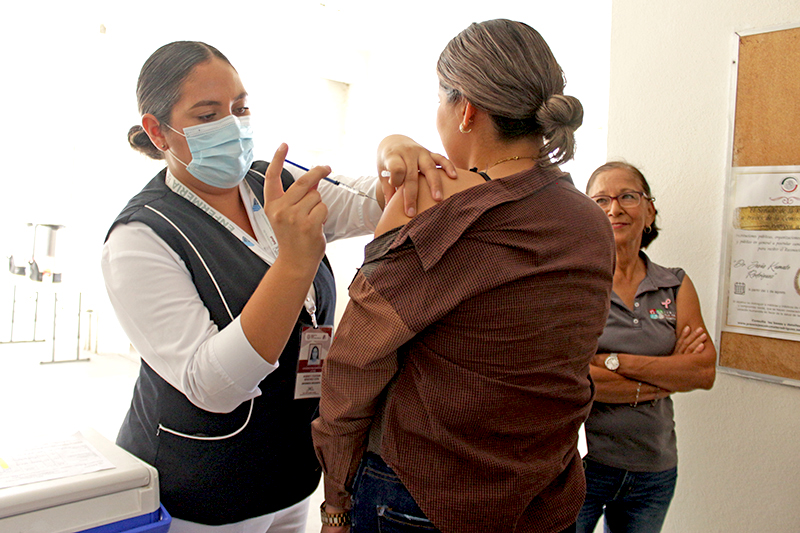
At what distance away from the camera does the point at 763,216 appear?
185cm

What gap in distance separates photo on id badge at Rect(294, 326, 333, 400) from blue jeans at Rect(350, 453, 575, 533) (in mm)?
284

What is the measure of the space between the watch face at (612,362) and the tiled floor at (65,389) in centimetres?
196

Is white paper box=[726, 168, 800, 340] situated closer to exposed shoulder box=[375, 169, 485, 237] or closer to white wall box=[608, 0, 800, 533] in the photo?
white wall box=[608, 0, 800, 533]

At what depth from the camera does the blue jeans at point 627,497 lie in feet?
5.47

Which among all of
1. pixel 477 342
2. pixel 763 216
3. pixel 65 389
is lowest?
pixel 65 389

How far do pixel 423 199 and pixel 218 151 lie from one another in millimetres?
560

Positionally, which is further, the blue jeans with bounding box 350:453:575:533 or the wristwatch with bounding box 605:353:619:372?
the wristwatch with bounding box 605:353:619:372

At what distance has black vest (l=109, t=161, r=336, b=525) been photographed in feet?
3.64

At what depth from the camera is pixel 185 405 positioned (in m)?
1.12

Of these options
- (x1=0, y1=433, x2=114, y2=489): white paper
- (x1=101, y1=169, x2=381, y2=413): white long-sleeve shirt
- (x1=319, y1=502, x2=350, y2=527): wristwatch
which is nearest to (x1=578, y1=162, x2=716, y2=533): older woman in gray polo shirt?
(x1=319, y1=502, x2=350, y2=527): wristwatch

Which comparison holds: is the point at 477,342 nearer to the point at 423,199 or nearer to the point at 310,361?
the point at 423,199

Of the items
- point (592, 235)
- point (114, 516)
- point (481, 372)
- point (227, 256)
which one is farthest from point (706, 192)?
point (114, 516)

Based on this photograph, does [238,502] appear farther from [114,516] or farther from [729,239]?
[729,239]

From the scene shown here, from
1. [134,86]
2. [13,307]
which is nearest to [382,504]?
[134,86]
